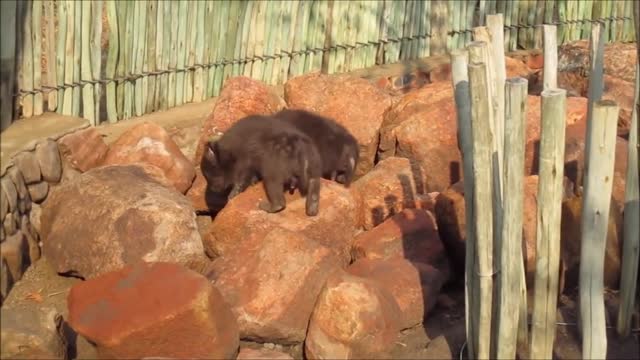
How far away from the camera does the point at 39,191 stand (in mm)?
7324

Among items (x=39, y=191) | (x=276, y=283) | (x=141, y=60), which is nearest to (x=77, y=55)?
(x=141, y=60)

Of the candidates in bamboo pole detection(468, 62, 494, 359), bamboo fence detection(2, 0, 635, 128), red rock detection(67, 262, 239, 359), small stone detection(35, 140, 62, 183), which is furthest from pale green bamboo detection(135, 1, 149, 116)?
bamboo pole detection(468, 62, 494, 359)

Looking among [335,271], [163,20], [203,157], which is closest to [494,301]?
[335,271]

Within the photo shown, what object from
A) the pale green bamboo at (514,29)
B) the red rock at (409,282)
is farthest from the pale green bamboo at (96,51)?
the pale green bamboo at (514,29)

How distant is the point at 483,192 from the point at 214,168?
10.9ft

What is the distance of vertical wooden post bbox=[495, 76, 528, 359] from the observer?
5078 millimetres

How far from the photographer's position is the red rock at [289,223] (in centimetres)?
744

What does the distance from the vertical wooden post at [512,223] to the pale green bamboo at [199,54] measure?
4125 mm

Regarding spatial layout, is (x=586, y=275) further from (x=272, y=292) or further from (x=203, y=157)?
(x=203, y=157)

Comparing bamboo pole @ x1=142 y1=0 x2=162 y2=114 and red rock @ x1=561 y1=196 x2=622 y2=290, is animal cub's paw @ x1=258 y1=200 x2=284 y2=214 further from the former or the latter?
red rock @ x1=561 y1=196 x2=622 y2=290

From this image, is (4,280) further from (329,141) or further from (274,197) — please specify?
(329,141)

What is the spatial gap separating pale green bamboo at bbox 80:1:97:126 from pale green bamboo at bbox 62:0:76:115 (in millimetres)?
94

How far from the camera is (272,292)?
6457 millimetres

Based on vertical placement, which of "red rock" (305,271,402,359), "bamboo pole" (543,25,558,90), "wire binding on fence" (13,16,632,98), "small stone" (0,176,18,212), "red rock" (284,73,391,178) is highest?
"bamboo pole" (543,25,558,90)
